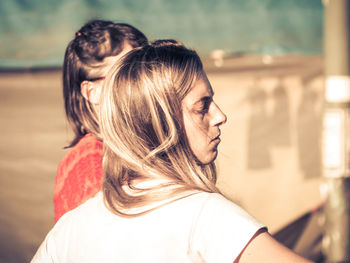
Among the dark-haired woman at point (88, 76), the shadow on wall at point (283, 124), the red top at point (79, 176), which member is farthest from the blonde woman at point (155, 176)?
the shadow on wall at point (283, 124)

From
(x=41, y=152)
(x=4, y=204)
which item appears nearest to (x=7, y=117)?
(x=41, y=152)

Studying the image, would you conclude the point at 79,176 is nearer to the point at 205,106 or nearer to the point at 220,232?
the point at 205,106

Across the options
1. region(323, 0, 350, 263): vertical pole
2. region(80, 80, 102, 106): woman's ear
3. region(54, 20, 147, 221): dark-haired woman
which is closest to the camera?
region(54, 20, 147, 221): dark-haired woman

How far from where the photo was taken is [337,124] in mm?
2475

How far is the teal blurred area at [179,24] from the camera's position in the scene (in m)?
2.77

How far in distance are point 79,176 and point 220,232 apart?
0.71 meters

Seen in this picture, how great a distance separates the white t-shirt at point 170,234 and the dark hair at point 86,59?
665 millimetres

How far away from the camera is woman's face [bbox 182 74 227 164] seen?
110 cm

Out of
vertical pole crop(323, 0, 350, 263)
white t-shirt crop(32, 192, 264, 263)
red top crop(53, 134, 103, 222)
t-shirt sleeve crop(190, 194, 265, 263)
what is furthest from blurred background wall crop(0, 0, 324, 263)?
t-shirt sleeve crop(190, 194, 265, 263)

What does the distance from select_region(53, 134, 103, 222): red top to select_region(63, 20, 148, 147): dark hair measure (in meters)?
0.13

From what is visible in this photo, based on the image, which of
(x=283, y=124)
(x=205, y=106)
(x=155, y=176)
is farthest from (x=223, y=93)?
(x=155, y=176)

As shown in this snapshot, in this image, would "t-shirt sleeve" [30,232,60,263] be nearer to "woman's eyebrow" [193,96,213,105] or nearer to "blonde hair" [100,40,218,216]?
"blonde hair" [100,40,218,216]

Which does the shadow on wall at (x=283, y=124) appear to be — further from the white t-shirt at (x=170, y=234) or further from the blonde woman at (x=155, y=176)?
the white t-shirt at (x=170, y=234)

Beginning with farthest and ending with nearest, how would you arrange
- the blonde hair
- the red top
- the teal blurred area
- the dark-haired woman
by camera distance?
the teal blurred area, the dark-haired woman, the red top, the blonde hair
